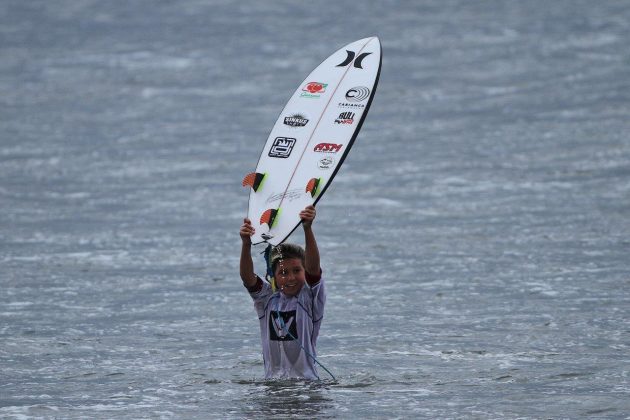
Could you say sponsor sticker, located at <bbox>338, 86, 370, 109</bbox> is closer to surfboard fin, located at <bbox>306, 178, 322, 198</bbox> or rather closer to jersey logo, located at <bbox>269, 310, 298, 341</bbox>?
surfboard fin, located at <bbox>306, 178, 322, 198</bbox>

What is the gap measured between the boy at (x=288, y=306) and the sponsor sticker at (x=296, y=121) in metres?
1.28

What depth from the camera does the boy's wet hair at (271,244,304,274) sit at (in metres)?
8.76

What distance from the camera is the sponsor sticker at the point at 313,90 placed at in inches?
395

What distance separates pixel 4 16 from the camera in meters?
34.7

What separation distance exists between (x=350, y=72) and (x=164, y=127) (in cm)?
1390

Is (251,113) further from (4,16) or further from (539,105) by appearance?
(4,16)

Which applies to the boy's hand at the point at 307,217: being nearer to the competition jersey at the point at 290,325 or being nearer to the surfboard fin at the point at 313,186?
the competition jersey at the point at 290,325

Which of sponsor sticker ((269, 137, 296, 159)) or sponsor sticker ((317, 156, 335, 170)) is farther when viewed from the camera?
sponsor sticker ((269, 137, 296, 159))

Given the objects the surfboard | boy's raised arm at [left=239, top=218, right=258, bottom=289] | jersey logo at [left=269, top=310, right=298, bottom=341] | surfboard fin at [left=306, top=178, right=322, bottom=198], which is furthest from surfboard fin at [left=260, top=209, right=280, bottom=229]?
jersey logo at [left=269, top=310, right=298, bottom=341]

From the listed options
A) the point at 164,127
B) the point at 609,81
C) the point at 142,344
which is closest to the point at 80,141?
the point at 164,127

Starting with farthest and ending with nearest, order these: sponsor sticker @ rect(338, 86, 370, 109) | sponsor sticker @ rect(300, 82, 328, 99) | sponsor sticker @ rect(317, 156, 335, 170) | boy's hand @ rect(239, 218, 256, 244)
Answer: sponsor sticker @ rect(300, 82, 328, 99)
sponsor sticker @ rect(338, 86, 370, 109)
sponsor sticker @ rect(317, 156, 335, 170)
boy's hand @ rect(239, 218, 256, 244)

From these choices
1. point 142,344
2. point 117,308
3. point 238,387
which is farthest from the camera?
point 117,308

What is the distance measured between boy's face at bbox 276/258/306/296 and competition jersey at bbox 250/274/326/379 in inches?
2.1

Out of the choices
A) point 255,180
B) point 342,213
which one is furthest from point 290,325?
point 342,213
